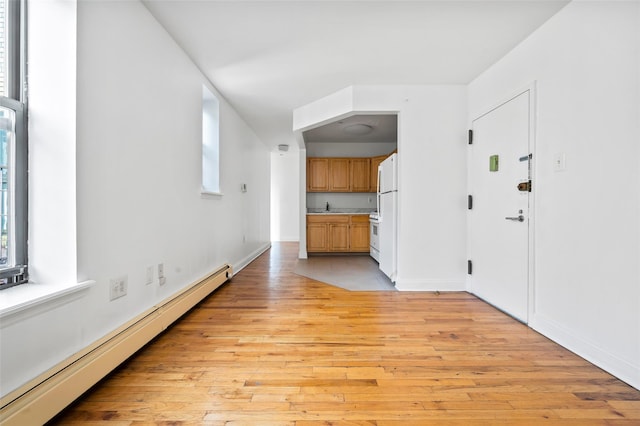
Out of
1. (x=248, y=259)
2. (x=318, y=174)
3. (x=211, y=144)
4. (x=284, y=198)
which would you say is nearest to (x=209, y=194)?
(x=211, y=144)

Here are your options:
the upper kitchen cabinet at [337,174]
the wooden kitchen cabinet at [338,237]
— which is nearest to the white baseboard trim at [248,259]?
the wooden kitchen cabinet at [338,237]

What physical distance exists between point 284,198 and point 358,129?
156 inches

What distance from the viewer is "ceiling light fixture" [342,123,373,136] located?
483 centimetres

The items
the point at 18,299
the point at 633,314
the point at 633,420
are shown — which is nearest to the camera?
the point at 18,299

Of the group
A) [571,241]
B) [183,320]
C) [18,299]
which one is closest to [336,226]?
[183,320]

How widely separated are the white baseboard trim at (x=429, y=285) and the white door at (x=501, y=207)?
17 cm

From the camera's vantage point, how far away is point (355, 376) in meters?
1.62

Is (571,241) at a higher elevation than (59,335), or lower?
higher

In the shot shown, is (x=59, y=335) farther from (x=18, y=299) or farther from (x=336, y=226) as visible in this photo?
(x=336, y=226)

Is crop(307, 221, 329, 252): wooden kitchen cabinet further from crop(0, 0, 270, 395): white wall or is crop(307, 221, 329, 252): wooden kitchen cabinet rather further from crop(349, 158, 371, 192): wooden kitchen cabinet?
crop(0, 0, 270, 395): white wall

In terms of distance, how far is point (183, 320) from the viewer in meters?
2.43

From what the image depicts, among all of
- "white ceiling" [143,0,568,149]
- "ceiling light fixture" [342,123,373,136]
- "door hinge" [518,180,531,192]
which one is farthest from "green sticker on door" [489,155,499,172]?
"ceiling light fixture" [342,123,373,136]

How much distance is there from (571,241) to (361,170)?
14.6 feet

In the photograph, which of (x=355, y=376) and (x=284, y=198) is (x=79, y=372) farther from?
(x=284, y=198)
